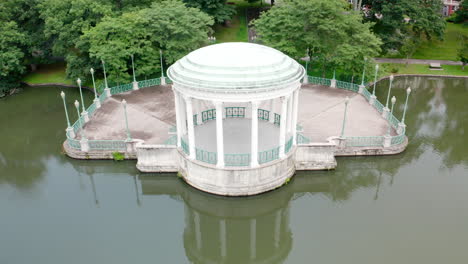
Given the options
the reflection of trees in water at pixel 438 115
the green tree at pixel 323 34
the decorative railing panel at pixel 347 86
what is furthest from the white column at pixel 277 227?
the decorative railing panel at pixel 347 86

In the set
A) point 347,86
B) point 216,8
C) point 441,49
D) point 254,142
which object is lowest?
point 347,86

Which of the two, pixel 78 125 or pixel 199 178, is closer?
pixel 199 178

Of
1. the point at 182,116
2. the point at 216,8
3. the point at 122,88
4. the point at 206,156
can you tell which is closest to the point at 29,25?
the point at 122,88

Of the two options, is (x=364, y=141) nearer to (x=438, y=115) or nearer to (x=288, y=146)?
(x=288, y=146)

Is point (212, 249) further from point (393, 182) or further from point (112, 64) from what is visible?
point (112, 64)

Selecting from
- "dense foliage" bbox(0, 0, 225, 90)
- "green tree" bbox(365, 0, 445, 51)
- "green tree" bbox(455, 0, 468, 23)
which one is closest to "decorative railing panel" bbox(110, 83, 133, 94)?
"dense foliage" bbox(0, 0, 225, 90)

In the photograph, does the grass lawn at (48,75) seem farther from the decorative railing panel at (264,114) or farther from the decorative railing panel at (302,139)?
the decorative railing panel at (302,139)

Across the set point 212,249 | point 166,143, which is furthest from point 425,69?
point 212,249
